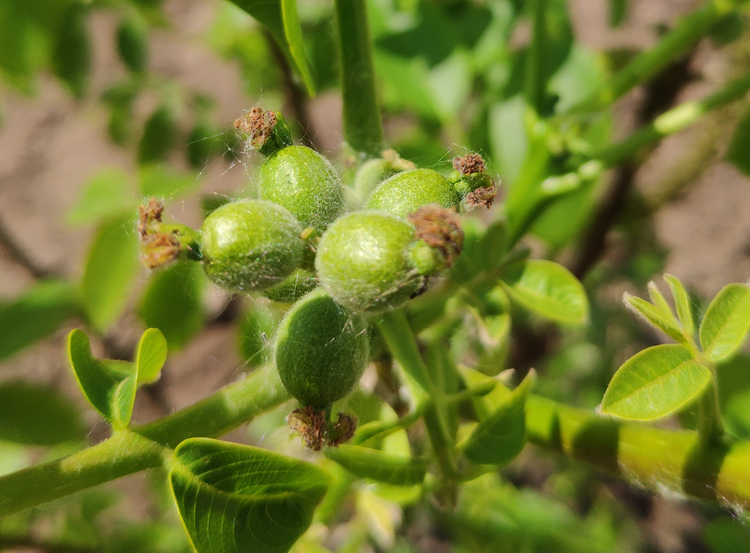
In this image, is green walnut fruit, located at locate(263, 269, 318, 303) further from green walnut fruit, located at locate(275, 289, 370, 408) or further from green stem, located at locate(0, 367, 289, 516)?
green stem, located at locate(0, 367, 289, 516)

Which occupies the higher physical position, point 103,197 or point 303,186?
point 303,186

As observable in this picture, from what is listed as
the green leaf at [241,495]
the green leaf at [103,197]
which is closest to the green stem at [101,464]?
the green leaf at [241,495]

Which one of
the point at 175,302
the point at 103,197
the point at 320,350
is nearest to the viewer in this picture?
the point at 320,350

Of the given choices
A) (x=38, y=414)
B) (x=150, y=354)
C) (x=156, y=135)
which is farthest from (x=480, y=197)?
(x=156, y=135)

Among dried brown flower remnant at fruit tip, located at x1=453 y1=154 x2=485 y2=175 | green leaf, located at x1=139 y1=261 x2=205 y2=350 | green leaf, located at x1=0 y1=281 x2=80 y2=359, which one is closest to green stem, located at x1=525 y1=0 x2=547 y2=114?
dried brown flower remnant at fruit tip, located at x1=453 y1=154 x2=485 y2=175

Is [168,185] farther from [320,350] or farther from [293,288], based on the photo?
[320,350]

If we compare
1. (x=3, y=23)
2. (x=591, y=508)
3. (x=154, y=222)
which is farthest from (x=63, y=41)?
(x=591, y=508)

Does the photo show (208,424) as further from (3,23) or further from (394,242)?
(3,23)
